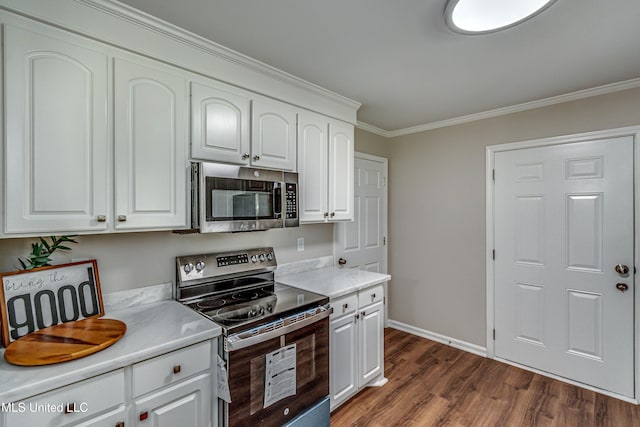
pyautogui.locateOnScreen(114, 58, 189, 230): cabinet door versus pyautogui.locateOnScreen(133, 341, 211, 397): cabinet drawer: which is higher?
pyautogui.locateOnScreen(114, 58, 189, 230): cabinet door

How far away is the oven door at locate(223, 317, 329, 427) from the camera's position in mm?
1538

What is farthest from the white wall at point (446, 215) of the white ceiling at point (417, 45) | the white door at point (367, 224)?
the white ceiling at point (417, 45)

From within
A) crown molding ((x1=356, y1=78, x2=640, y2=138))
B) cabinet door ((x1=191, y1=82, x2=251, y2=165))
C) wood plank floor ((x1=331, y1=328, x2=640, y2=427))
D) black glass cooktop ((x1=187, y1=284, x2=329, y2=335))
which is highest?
crown molding ((x1=356, y1=78, x2=640, y2=138))

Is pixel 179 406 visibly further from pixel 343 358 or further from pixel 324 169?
pixel 324 169

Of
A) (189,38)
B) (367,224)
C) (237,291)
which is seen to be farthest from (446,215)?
(189,38)

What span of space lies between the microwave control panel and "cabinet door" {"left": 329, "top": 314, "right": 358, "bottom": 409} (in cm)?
78

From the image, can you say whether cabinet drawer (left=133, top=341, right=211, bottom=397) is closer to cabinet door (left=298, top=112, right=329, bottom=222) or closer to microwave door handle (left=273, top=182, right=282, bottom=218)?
microwave door handle (left=273, top=182, right=282, bottom=218)

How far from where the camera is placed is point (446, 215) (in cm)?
330

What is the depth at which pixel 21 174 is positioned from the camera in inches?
49.4

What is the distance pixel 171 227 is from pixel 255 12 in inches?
46.4

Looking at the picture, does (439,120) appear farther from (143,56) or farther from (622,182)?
(143,56)

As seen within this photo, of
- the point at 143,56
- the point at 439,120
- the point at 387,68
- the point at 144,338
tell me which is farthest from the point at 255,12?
the point at 439,120

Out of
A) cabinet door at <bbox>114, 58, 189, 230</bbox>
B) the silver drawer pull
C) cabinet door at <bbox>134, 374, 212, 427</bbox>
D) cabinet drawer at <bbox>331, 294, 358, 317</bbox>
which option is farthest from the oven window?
the silver drawer pull

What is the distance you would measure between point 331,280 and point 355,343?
49 centimetres
